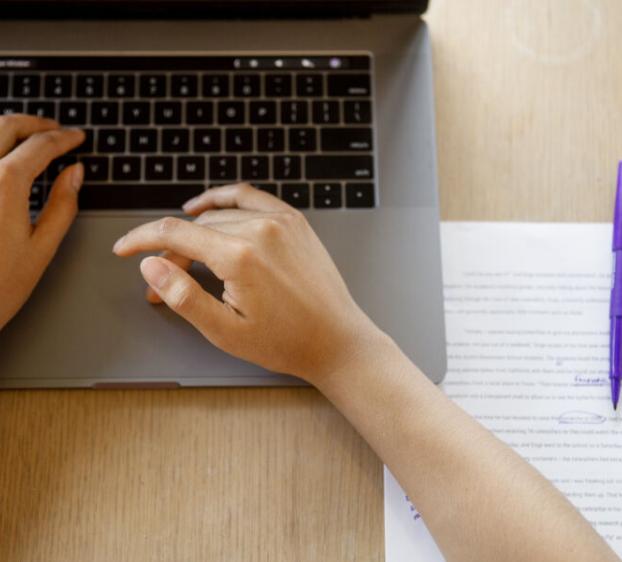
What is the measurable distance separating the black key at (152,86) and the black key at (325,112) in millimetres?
153

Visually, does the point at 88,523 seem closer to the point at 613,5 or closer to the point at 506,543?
the point at 506,543

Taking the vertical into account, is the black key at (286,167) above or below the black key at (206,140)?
below

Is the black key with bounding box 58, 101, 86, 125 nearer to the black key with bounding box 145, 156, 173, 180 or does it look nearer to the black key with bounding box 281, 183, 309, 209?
the black key with bounding box 145, 156, 173, 180

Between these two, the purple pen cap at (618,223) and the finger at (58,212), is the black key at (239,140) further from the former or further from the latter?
the purple pen cap at (618,223)

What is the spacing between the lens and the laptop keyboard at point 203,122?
2.28 ft

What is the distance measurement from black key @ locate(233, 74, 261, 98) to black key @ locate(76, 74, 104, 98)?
13 centimetres

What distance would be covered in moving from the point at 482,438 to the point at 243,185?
31 cm

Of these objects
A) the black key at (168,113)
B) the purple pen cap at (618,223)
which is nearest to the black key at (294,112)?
the black key at (168,113)

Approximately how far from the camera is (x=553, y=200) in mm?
725

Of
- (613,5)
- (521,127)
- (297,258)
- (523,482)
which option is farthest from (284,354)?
(613,5)

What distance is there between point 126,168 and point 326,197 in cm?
20

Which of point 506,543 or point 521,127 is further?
point 521,127

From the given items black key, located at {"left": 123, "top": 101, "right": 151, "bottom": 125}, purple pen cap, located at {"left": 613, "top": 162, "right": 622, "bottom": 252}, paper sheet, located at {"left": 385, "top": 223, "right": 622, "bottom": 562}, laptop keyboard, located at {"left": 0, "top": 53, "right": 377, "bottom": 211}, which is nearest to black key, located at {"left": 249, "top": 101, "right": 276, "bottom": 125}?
laptop keyboard, located at {"left": 0, "top": 53, "right": 377, "bottom": 211}

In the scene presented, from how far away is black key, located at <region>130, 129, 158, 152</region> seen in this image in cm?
70
